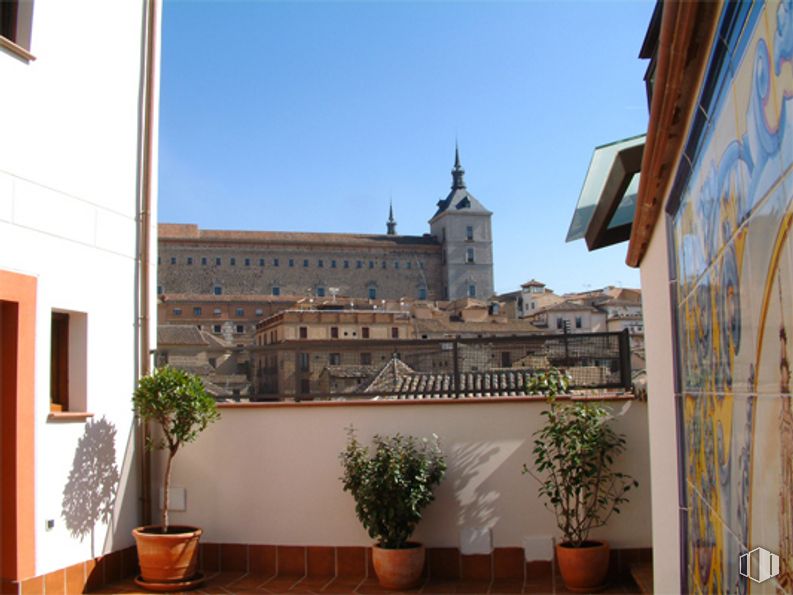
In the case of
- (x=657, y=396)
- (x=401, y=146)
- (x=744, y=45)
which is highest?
(x=401, y=146)

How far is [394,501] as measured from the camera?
6.04m

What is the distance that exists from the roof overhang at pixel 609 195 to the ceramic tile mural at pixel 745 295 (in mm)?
1923

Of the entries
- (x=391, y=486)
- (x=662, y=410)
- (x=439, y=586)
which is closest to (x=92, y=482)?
(x=391, y=486)

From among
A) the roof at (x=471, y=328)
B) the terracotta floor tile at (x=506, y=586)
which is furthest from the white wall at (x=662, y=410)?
the roof at (x=471, y=328)

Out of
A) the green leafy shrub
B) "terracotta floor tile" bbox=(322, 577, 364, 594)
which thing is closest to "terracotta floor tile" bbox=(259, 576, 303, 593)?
"terracotta floor tile" bbox=(322, 577, 364, 594)

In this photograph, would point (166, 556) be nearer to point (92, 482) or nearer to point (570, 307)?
point (92, 482)

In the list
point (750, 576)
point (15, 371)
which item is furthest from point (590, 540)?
point (750, 576)

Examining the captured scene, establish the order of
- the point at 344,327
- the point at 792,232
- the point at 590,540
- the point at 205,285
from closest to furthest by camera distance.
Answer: the point at 792,232, the point at 590,540, the point at 344,327, the point at 205,285

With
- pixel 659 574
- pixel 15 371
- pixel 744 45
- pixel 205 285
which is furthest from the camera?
pixel 205 285

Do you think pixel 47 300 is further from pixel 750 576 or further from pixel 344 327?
pixel 344 327

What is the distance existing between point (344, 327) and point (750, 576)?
55861 millimetres

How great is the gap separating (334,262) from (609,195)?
8890 cm

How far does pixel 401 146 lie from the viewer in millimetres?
21203

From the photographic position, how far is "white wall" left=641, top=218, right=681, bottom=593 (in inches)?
137
